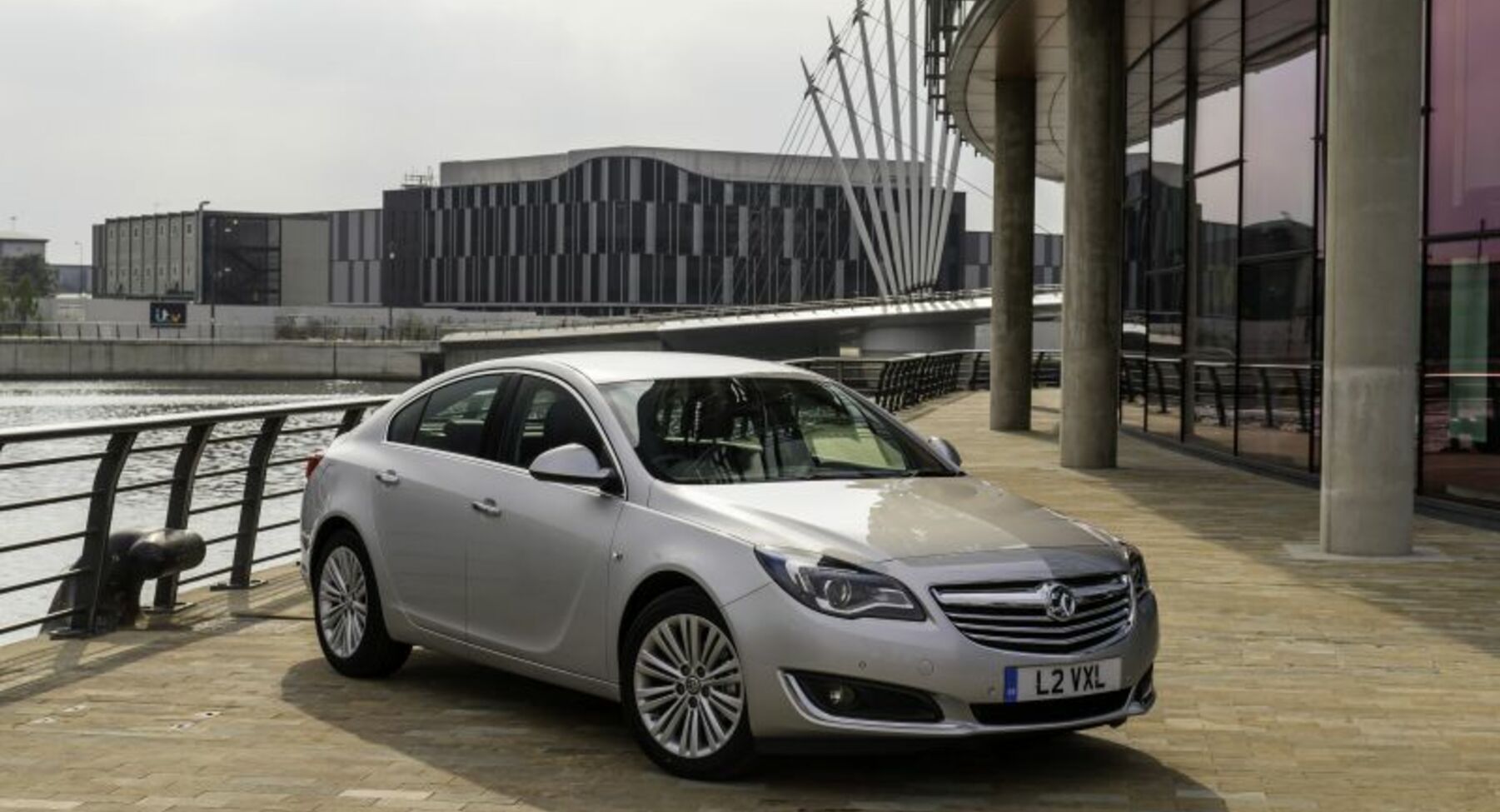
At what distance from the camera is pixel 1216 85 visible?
2367 centimetres

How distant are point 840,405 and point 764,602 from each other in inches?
77.5

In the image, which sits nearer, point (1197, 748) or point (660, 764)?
point (660, 764)

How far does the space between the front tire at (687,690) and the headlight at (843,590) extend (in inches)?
12.0

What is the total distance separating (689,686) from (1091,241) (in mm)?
17078

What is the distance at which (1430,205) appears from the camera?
55.1ft

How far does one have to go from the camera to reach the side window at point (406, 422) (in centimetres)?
851

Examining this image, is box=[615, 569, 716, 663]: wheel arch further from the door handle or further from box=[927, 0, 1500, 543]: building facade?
box=[927, 0, 1500, 543]: building facade

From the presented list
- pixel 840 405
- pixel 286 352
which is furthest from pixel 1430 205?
pixel 286 352

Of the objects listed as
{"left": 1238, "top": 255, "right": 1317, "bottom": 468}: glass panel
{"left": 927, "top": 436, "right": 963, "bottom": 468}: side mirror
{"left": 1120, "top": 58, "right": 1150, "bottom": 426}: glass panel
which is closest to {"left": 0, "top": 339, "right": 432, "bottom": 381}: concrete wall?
{"left": 1120, "top": 58, "right": 1150, "bottom": 426}: glass panel

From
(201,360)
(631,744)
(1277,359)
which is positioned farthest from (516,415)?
(201,360)

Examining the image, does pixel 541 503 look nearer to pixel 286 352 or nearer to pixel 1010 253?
pixel 1010 253

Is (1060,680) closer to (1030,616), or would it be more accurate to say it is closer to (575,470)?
(1030,616)

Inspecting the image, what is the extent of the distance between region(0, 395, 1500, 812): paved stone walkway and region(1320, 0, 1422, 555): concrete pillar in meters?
2.14

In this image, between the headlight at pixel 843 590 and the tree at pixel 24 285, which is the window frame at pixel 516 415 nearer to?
the headlight at pixel 843 590
